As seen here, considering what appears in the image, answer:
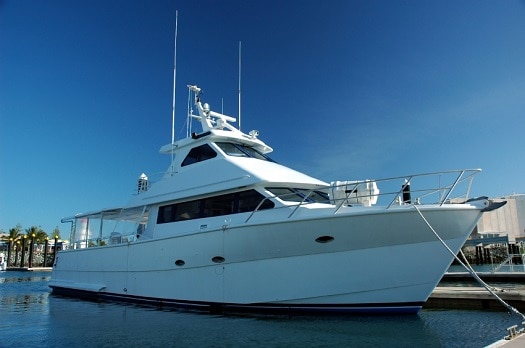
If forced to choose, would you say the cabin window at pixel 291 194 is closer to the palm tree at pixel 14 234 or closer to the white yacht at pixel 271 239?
the white yacht at pixel 271 239

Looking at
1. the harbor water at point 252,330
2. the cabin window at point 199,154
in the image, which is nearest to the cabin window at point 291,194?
the cabin window at point 199,154

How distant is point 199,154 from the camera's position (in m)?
12.6

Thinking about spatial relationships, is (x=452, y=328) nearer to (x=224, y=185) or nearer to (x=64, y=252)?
(x=224, y=185)

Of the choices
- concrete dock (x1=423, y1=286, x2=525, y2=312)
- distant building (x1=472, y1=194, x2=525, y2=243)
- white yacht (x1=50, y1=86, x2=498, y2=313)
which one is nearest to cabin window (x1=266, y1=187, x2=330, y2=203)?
white yacht (x1=50, y1=86, x2=498, y2=313)

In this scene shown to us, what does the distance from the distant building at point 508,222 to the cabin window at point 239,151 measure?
142 feet

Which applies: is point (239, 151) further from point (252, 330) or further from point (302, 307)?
point (252, 330)

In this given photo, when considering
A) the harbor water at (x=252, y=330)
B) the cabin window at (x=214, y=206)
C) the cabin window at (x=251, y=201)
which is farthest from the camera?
the cabin window at (x=214, y=206)

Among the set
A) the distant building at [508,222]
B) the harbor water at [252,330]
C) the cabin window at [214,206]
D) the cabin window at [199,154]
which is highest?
the distant building at [508,222]

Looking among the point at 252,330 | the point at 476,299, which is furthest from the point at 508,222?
the point at 252,330

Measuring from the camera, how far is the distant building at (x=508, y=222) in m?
48.2

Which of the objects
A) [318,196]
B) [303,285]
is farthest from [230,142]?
[303,285]

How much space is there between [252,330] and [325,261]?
216 centimetres

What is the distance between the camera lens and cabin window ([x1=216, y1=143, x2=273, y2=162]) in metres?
12.2

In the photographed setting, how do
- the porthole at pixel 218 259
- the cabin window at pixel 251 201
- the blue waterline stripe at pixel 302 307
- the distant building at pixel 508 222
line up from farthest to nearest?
the distant building at pixel 508 222
the cabin window at pixel 251 201
the porthole at pixel 218 259
the blue waterline stripe at pixel 302 307
